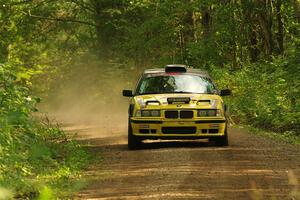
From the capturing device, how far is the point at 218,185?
8906mm

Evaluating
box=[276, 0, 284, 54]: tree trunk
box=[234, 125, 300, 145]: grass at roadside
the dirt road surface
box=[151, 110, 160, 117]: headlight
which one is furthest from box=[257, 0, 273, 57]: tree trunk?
box=[151, 110, 160, 117]: headlight

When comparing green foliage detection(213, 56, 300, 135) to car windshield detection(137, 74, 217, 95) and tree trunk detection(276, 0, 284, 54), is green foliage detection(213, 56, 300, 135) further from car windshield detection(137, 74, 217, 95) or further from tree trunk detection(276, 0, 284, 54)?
car windshield detection(137, 74, 217, 95)

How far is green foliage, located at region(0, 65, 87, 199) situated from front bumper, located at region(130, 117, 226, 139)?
1308mm

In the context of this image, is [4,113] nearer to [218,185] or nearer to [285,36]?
[218,185]

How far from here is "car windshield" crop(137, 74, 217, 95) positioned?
14508 millimetres

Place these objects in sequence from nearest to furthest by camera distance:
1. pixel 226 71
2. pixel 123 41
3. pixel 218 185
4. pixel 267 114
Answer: pixel 218 185, pixel 267 114, pixel 226 71, pixel 123 41

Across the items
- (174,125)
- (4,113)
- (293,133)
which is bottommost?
(293,133)

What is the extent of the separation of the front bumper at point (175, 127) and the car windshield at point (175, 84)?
1145 millimetres

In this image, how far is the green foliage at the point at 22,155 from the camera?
324 inches

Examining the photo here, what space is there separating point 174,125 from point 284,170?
3482 millimetres

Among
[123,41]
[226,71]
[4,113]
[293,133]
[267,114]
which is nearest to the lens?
[4,113]

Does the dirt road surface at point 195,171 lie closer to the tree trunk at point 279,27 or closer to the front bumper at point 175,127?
the front bumper at point 175,127

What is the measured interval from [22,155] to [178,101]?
16.1 ft

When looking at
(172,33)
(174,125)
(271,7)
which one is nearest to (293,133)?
(174,125)
